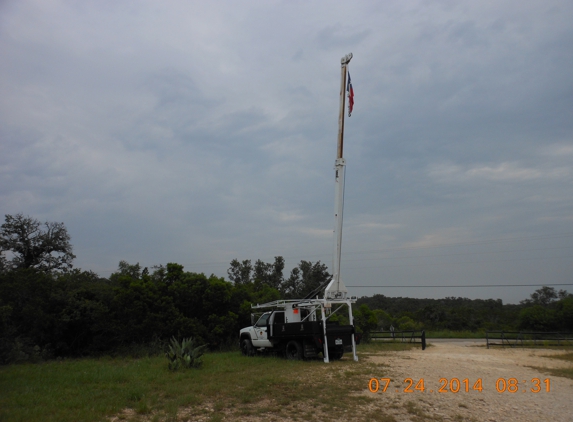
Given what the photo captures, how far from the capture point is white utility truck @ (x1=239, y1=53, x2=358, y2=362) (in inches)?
Answer: 599

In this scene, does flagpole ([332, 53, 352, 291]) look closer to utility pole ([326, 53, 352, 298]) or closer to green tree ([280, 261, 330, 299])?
utility pole ([326, 53, 352, 298])

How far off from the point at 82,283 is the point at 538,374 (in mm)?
19190

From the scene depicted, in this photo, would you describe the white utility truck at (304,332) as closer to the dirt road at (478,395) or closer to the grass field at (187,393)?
the grass field at (187,393)

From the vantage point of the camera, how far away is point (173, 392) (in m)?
9.48

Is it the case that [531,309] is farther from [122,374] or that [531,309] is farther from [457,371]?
[122,374]

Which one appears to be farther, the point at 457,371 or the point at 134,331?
the point at 134,331

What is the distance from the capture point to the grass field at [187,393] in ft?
25.4

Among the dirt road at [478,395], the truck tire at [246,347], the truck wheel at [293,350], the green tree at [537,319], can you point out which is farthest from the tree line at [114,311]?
the green tree at [537,319]

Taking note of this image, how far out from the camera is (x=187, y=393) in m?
9.34

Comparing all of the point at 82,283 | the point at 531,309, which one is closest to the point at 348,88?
the point at 82,283
